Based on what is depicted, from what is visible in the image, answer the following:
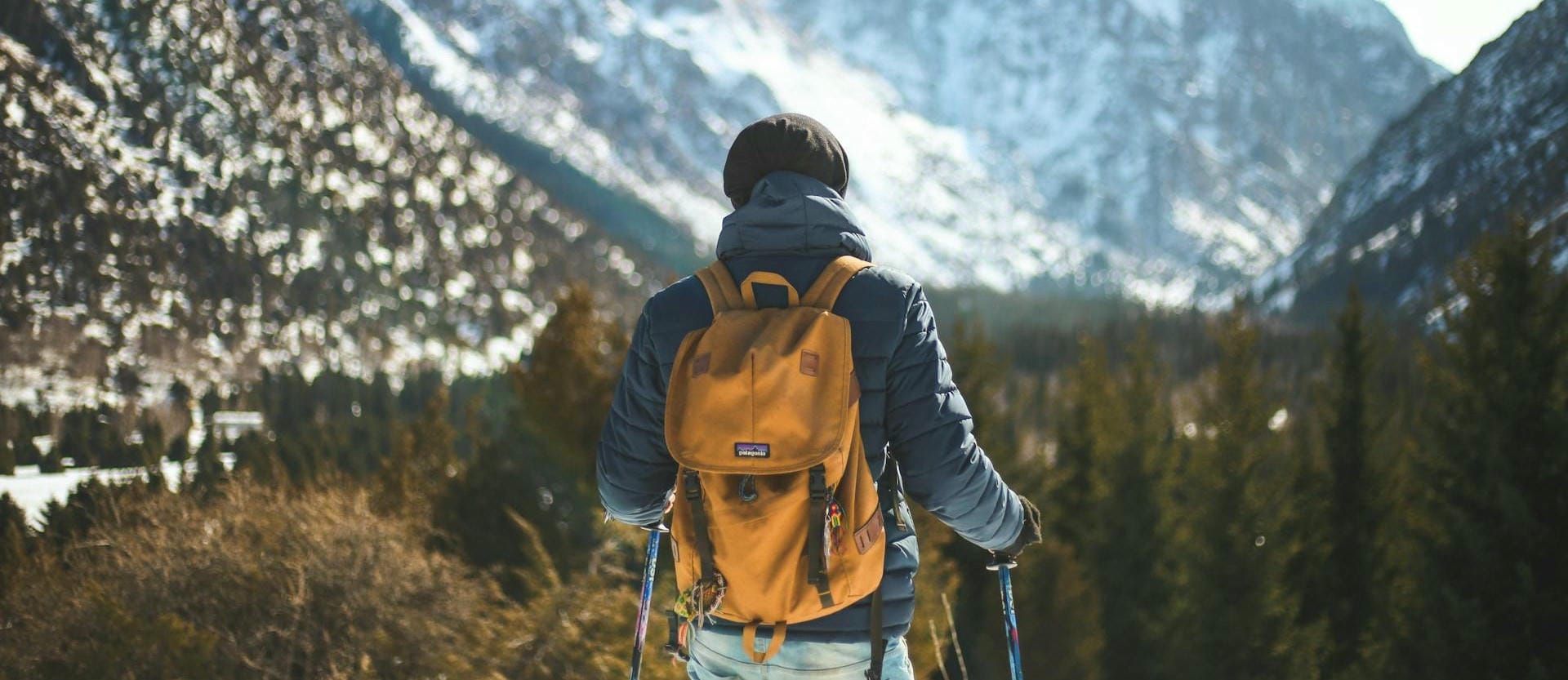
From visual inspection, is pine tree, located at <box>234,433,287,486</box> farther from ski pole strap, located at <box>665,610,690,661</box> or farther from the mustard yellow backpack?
the mustard yellow backpack

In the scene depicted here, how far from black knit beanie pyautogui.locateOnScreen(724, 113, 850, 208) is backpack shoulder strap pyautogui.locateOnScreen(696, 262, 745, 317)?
30cm

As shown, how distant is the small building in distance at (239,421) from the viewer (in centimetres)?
5485

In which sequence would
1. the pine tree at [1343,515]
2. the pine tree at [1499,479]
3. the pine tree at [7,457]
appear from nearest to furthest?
the pine tree at [7,457] → the pine tree at [1499,479] → the pine tree at [1343,515]

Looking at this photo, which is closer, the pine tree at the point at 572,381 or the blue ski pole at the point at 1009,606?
the blue ski pole at the point at 1009,606

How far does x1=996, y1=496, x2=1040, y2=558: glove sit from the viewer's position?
383cm

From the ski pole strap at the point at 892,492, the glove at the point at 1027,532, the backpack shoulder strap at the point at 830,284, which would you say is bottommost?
the glove at the point at 1027,532

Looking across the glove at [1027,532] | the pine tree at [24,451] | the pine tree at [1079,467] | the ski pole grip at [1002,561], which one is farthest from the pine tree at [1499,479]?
the pine tree at [24,451]

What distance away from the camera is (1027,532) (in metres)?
3.89

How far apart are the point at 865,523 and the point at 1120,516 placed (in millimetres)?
29849

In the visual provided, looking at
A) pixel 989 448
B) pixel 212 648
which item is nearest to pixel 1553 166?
pixel 989 448

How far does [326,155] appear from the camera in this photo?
157 metres

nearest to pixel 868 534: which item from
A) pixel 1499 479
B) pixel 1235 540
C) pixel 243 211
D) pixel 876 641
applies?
pixel 876 641

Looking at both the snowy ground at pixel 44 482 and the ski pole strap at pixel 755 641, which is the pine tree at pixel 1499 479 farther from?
the snowy ground at pixel 44 482

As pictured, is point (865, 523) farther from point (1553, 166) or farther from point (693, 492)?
point (1553, 166)
